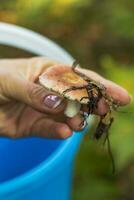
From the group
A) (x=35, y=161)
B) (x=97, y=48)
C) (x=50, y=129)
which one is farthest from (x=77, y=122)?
(x=97, y=48)

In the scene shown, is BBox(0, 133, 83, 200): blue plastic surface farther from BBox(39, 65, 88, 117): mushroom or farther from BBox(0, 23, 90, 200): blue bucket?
BBox(39, 65, 88, 117): mushroom

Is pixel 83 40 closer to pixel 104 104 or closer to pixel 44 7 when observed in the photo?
pixel 44 7

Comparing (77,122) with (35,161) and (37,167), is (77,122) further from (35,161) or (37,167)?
(35,161)

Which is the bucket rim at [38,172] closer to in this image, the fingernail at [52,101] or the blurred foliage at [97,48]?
the fingernail at [52,101]

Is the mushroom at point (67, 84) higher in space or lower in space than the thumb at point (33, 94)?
higher

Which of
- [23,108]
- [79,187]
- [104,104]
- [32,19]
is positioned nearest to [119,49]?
[32,19]

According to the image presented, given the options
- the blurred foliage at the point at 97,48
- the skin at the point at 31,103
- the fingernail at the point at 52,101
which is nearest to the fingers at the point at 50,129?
the skin at the point at 31,103

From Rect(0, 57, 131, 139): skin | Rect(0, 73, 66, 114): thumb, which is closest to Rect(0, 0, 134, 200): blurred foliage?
Rect(0, 57, 131, 139): skin
